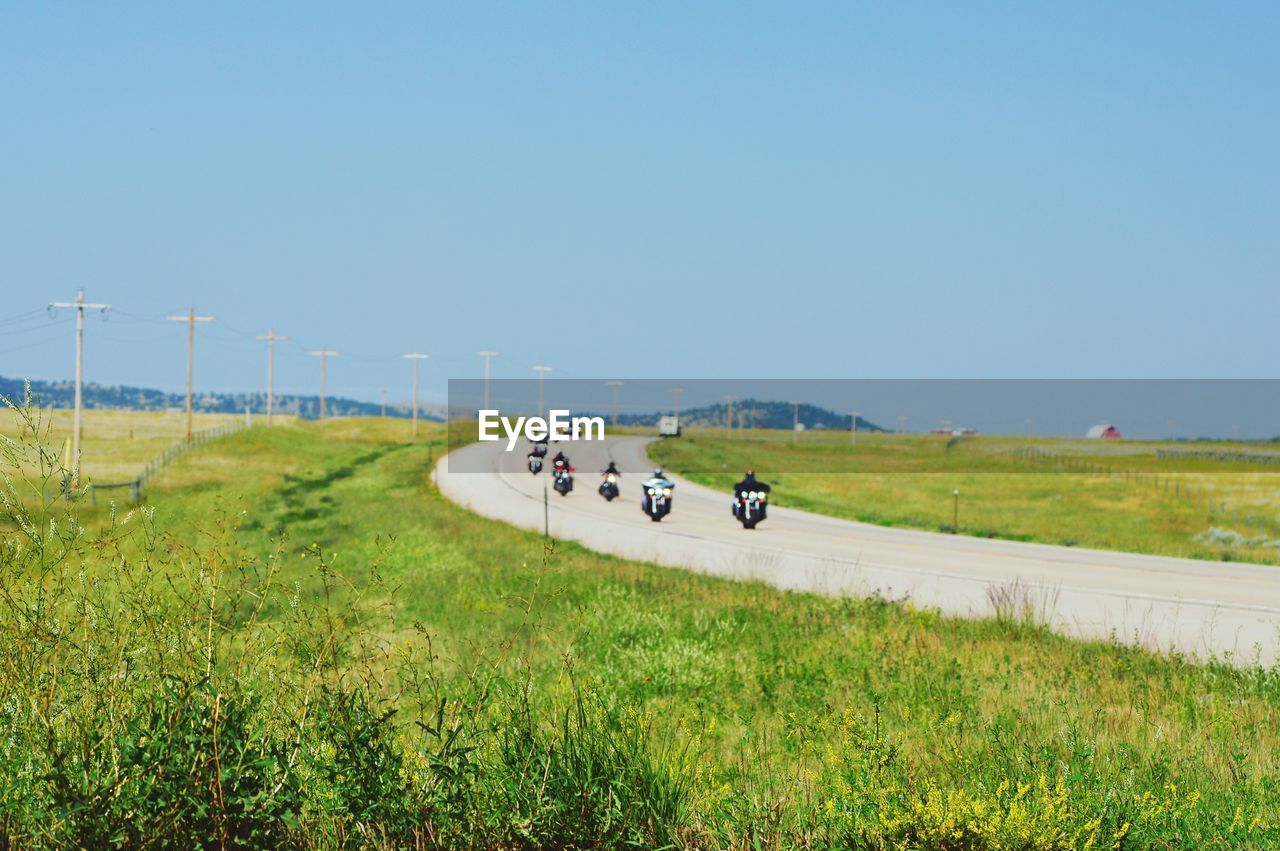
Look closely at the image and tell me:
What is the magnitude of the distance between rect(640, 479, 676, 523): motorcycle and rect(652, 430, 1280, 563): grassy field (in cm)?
782

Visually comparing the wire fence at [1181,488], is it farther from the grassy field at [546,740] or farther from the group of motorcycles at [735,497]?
the grassy field at [546,740]

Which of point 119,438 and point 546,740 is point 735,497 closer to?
point 546,740

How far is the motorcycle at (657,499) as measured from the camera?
36.2 meters

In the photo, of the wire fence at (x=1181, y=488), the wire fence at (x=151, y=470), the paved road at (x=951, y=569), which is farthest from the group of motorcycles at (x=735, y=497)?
the wire fence at (x=1181, y=488)

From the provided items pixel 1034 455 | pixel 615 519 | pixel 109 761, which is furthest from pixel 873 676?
pixel 1034 455

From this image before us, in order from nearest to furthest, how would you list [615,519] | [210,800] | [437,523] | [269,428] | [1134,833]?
[210,800] → [1134,833] → [437,523] → [615,519] → [269,428]

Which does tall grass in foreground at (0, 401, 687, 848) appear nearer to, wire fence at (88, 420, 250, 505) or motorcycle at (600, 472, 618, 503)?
wire fence at (88, 420, 250, 505)

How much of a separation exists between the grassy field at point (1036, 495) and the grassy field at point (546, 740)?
70.7 ft

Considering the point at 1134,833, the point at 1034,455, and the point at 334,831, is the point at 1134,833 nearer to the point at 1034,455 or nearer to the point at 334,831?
the point at 334,831

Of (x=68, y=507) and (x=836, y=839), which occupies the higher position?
(x=68, y=507)

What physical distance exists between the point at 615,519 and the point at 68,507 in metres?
31.2

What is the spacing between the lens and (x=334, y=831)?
5.66 meters

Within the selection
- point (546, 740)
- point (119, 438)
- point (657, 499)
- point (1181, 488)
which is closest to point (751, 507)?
point (657, 499)

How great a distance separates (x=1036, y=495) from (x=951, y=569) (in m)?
47.1
